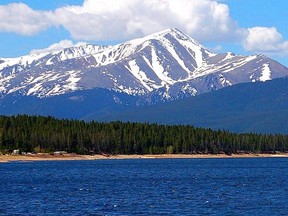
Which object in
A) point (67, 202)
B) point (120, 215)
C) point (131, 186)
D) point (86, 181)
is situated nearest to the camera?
point (120, 215)

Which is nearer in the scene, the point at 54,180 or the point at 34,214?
the point at 34,214

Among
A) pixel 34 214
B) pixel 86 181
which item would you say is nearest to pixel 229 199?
pixel 34 214

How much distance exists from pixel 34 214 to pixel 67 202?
12.0 m

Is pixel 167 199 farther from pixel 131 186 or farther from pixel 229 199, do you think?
pixel 131 186

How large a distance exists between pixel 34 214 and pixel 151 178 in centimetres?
6029

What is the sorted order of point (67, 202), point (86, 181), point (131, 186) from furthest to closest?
point (86, 181) < point (131, 186) < point (67, 202)

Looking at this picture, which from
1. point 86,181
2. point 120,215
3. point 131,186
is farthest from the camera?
point 86,181

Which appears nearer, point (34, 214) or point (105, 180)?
point (34, 214)

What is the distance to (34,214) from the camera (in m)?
80.4

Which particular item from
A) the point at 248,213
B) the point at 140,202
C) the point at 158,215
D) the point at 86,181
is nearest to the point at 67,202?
the point at 140,202

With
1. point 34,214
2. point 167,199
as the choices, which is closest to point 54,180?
point 167,199

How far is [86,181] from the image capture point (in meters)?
131

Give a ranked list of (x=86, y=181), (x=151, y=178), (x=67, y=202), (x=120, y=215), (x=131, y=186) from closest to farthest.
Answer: (x=120, y=215), (x=67, y=202), (x=131, y=186), (x=86, y=181), (x=151, y=178)

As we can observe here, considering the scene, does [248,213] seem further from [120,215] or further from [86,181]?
[86,181]
